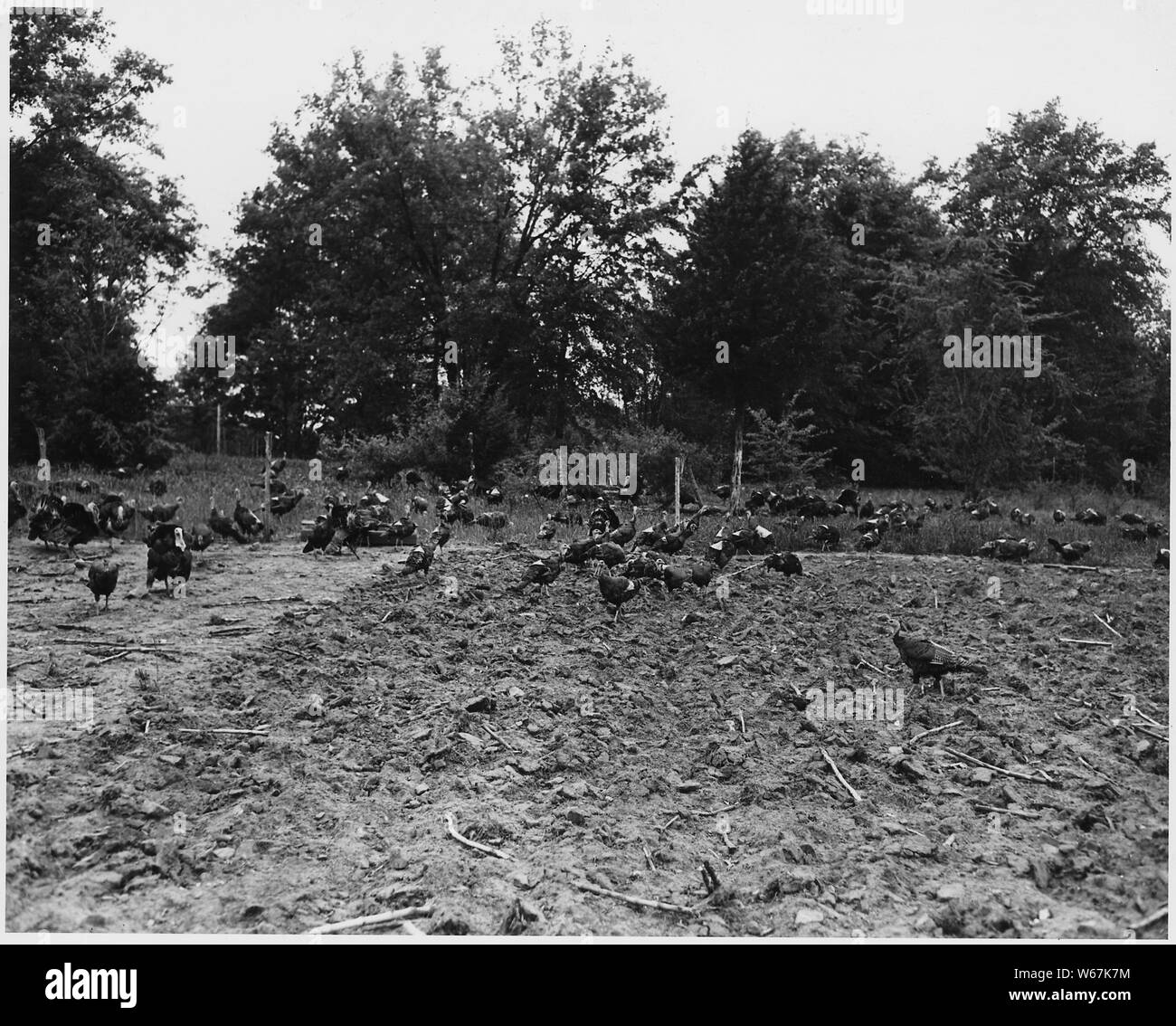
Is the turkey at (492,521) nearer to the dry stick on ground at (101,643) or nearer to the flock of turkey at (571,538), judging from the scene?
the flock of turkey at (571,538)

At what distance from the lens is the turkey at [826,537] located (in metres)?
10.1

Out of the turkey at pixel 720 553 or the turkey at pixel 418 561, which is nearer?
the turkey at pixel 418 561

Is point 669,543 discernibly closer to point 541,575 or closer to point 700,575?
point 700,575

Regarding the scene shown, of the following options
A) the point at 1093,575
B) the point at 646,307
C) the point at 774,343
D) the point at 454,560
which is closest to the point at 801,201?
the point at 774,343

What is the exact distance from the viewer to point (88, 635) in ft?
18.8

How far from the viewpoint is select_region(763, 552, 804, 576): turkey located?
27.2 feet

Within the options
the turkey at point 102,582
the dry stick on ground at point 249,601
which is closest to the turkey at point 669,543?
the dry stick on ground at point 249,601

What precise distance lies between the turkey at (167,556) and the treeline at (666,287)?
23.5 ft

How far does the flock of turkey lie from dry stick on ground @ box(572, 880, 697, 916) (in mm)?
2664

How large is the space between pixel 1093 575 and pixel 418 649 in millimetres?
6573

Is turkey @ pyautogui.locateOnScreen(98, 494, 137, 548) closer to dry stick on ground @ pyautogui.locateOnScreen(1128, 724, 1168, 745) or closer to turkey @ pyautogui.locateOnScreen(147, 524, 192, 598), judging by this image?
turkey @ pyautogui.locateOnScreen(147, 524, 192, 598)

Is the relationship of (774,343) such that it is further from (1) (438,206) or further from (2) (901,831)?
(2) (901,831)

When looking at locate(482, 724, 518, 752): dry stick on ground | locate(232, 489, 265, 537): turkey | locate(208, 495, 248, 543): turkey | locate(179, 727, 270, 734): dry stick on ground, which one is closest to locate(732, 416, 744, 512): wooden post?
locate(232, 489, 265, 537): turkey

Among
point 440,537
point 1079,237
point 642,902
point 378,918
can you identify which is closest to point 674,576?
point 440,537
